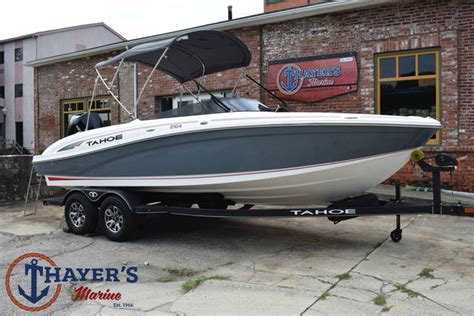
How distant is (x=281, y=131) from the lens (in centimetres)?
456

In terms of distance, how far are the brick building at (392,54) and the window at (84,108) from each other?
429 centimetres

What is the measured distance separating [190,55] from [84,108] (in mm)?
9390

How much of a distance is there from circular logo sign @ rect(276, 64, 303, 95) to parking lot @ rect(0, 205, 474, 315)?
14.1ft

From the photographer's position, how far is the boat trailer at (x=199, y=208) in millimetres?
4539

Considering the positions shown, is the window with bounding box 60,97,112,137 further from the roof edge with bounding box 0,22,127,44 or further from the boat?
the roof edge with bounding box 0,22,127,44

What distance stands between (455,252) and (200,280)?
3005mm

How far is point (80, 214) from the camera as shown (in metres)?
6.09

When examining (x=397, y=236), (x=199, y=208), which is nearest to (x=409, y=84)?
(x=397, y=236)

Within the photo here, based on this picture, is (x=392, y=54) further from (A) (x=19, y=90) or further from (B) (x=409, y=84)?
(A) (x=19, y=90)

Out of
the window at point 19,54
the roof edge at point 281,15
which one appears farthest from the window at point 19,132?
the roof edge at point 281,15

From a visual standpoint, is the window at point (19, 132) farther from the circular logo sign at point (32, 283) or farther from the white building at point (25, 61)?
the circular logo sign at point (32, 283)

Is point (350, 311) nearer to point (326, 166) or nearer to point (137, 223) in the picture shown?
point (326, 166)

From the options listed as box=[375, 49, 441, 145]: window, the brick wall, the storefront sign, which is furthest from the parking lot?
the storefront sign

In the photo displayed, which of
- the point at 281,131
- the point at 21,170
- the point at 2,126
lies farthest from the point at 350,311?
the point at 2,126
